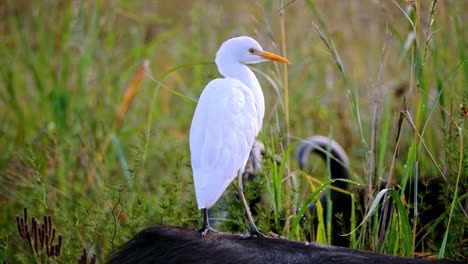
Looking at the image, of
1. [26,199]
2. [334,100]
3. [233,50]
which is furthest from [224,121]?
[334,100]

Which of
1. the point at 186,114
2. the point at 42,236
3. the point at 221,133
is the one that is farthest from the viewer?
the point at 186,114

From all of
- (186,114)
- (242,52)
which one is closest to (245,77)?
(242,52)

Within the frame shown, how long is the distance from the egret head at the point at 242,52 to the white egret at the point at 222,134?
0.26 ft

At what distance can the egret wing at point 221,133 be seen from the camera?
248 cm

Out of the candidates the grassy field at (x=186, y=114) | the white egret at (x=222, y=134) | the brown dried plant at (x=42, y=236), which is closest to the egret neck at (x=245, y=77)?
the white egret at (x=222, y=134)

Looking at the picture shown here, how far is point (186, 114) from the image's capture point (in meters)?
5.80

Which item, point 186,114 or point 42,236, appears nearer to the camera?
point 42,236

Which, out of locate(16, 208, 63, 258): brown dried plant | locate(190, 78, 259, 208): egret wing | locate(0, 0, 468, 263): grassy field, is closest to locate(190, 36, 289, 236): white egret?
locate(190, 78, 259, 208): egret wing

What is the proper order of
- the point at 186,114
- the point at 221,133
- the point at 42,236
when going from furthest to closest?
the point at 186,114 → the point at 42,236 → the point at 221,133

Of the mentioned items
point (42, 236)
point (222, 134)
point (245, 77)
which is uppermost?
point (245, 77)

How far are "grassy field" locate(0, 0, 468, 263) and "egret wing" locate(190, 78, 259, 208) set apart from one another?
0.88ft

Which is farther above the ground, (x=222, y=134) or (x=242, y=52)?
(x=242, y=52)

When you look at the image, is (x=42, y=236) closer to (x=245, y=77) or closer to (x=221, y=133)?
(x=221, y=133)

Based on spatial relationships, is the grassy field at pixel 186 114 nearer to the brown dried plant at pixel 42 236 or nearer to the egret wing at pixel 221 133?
the brown dried plant at pixel 42 236
